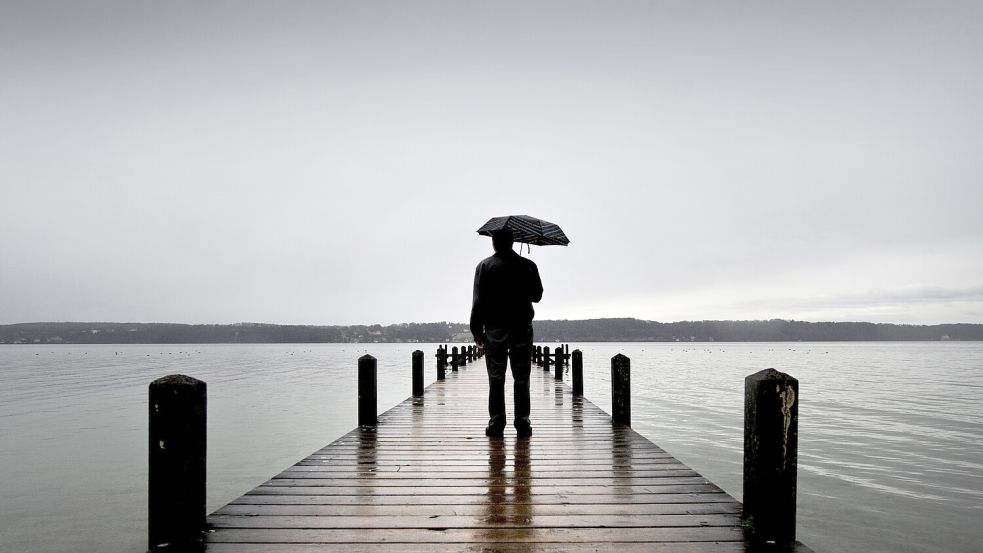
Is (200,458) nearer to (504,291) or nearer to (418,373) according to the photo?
(504,291)

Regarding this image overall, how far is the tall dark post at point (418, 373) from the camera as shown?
12.0 m

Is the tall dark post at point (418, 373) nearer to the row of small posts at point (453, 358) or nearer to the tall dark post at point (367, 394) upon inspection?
the row of small posts at point (453, 358)

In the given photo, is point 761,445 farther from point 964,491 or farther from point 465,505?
point 964,491

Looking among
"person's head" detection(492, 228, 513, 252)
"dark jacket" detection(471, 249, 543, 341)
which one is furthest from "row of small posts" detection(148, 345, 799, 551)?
"person's head" detection(492, 228, 513, 252)

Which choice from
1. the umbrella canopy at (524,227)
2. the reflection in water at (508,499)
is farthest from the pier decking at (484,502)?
the umbrella canopy at (524,227)

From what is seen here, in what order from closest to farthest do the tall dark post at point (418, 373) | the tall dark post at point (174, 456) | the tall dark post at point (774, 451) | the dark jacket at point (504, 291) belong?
the tall dark post at point (174, 456) < the tall dark post at point (774, 451) < the dark jacket at point (504, 291) < the tall dark post at point (418, 373)

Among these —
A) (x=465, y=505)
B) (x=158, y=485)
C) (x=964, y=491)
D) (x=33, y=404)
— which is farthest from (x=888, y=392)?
(x=33, y=404)

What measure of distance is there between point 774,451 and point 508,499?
74.2 inches

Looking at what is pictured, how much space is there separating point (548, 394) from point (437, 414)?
14.3 feet

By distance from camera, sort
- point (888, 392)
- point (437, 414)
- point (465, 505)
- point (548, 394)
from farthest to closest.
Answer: point (888, 392) < point (548, 394) < point (437, 414) < point (465, 505)

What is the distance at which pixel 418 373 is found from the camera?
39.3ft

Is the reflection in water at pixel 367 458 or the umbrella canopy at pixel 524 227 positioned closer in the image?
the reflection in water at pixel 367 458

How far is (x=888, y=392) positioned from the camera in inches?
1093

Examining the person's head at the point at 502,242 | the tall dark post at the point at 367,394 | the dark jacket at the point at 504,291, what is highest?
the person's head at the point at 502,242
